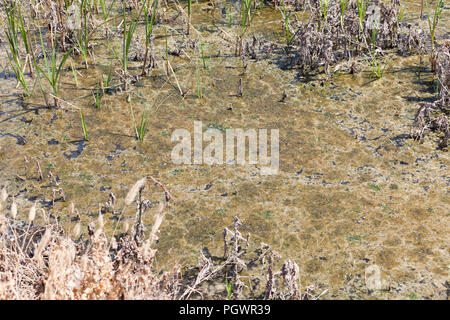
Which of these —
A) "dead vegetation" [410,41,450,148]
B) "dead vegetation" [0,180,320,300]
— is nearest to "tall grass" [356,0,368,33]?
"dead vegetation" [410,41,450,148]

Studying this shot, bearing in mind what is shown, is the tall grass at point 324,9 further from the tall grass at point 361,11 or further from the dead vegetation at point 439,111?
the dead vegetation at point 439,111

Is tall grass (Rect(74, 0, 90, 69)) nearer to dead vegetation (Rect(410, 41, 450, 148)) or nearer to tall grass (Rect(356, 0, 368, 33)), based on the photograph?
tall grass (Rect(356, 0, 368, 33))

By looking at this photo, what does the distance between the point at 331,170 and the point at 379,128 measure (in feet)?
1.95

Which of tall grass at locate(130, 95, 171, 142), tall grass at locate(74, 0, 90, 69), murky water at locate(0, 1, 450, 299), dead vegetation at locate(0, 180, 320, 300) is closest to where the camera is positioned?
dead vegetation at locate(0, 180, 320, 300)

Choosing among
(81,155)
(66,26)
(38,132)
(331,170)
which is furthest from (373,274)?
(66,26)

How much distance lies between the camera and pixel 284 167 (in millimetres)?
3295

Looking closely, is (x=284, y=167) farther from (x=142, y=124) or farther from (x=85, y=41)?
(x=85, y=41)

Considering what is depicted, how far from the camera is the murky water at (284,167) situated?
2748mm

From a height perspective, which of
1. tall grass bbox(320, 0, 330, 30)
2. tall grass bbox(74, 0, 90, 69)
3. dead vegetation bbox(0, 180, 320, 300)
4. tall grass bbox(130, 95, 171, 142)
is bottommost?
dead vegetation bbox(0, 180, 320, 300)

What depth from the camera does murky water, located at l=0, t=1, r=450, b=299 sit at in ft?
9.02

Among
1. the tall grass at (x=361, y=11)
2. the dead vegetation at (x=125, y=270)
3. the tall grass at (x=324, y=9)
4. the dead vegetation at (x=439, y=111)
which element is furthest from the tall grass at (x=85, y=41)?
the dead vegetation at (x=439, y=111)

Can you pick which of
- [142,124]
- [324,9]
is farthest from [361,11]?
[142,124]

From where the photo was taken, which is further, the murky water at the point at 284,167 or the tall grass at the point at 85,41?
the tall grass at the point at 85,41
